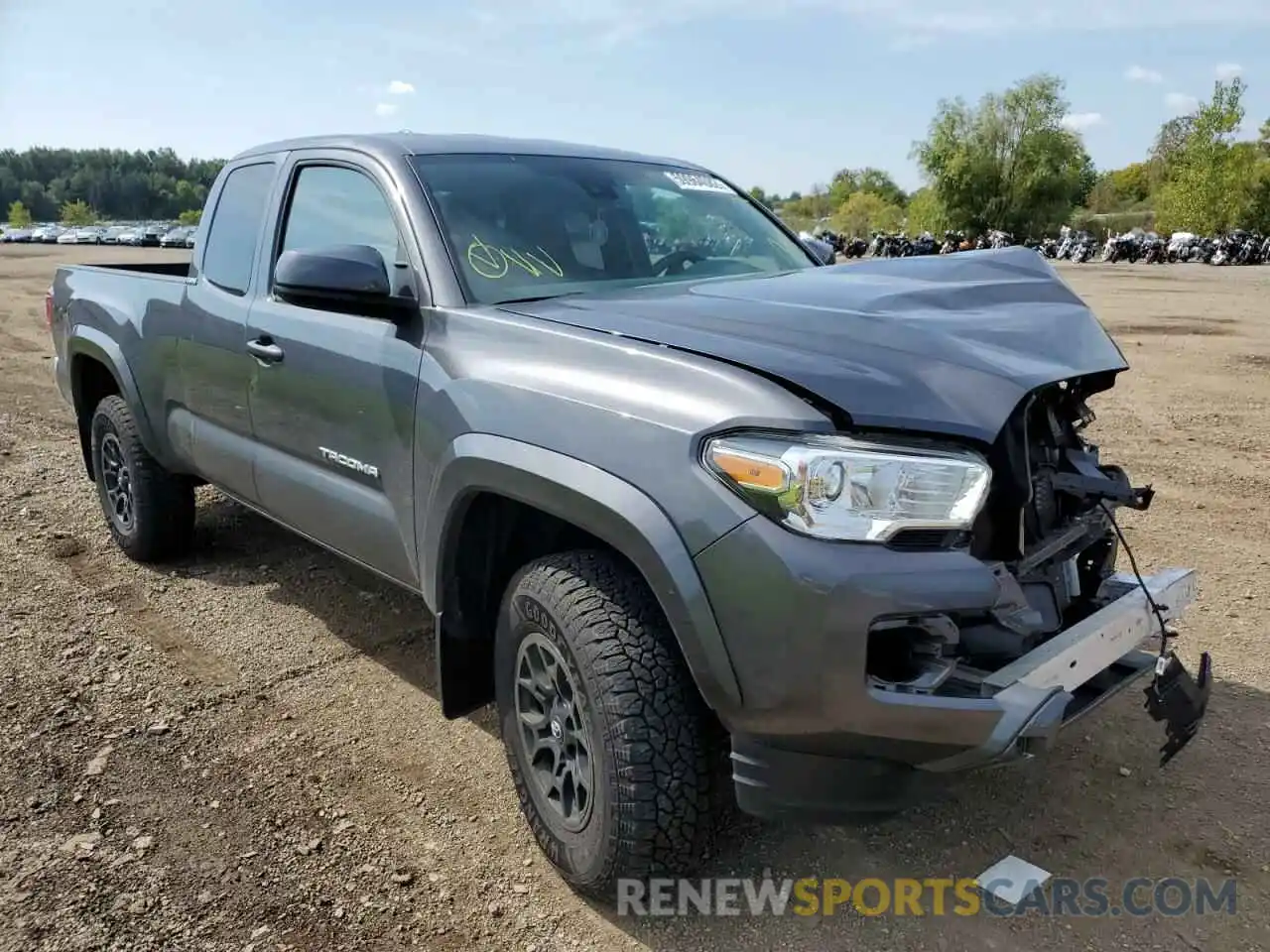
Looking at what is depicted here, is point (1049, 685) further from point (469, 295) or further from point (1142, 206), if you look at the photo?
point (1142, 206)

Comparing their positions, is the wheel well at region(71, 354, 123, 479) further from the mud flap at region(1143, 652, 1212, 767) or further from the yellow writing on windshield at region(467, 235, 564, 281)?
the mud flap at region(1143, 652, 1212, 767)

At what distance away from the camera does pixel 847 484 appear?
2002mm

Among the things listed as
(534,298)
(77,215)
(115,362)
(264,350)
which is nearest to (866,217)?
(77,215)

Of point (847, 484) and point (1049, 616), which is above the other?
point (847, 484)

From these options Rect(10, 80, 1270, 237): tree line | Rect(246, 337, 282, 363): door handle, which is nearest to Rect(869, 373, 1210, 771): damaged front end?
Rect(246, 337, 282, 363): door handle

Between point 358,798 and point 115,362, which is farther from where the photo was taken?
point 115,362

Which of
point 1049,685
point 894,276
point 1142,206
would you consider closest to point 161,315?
point 894,276

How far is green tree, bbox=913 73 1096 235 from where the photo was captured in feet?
216

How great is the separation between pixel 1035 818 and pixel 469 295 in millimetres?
2191

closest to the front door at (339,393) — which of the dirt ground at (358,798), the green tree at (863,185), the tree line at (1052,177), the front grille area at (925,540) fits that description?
the dirt ground at (358,798)

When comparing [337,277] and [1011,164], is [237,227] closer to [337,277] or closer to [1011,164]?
[337,277]

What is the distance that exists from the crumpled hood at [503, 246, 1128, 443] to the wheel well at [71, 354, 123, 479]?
130 inches

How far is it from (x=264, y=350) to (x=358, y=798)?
1.54 m

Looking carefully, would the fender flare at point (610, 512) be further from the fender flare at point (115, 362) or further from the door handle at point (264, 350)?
the fender flare at point (115, 362)
